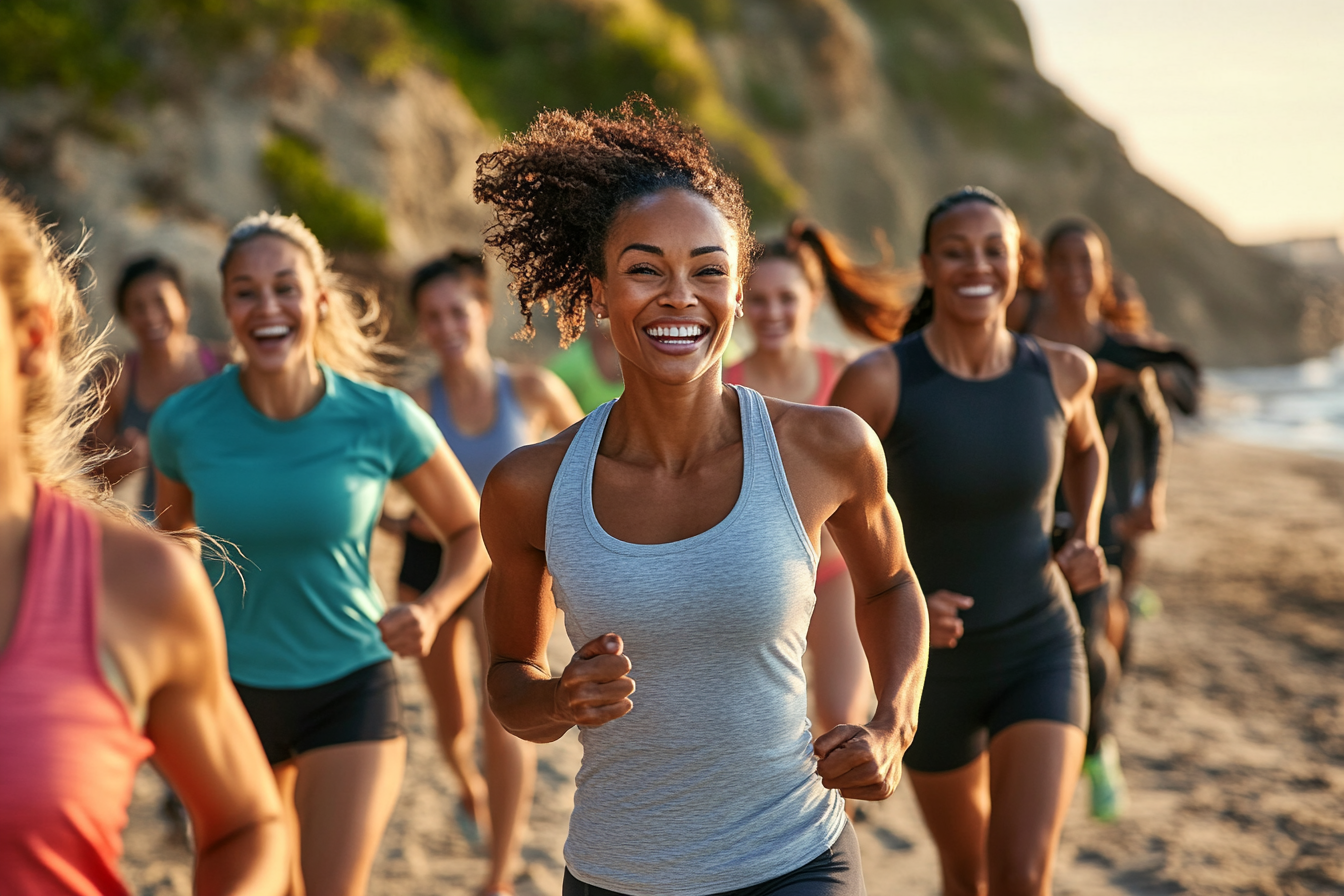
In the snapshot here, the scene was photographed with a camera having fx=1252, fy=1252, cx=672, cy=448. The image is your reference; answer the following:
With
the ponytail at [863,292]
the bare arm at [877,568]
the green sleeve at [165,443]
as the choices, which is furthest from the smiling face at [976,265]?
the green sleeve at [165,443]

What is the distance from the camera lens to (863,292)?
18.1ft

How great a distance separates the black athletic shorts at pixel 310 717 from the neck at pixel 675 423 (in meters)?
1.48

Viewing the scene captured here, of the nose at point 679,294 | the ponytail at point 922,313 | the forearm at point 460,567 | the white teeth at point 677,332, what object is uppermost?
the ponytail at point 922,313

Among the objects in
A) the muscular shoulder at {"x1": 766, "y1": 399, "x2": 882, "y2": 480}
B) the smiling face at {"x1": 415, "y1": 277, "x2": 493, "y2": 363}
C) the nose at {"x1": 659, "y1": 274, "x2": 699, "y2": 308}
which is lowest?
the muscular shoulder at {"x1": 766, "y1": 399, "x2": 882, "y2": 480}

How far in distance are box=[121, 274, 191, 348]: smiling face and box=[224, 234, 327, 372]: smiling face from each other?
209 cm

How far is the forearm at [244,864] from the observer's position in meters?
1.69

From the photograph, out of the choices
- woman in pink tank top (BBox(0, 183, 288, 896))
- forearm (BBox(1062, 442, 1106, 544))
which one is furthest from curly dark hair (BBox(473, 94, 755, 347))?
forearm (BBox(1062, 442, 1106, 544))

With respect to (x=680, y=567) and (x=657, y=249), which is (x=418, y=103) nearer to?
(x=657, y=249)

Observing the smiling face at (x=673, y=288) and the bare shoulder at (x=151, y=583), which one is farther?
the smiling face at (x=673, y=288)

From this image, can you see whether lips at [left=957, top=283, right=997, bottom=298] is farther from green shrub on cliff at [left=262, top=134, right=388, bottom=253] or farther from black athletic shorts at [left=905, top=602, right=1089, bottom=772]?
green shrub on cliff at [left=262, top=134, right=388, bottom=253]

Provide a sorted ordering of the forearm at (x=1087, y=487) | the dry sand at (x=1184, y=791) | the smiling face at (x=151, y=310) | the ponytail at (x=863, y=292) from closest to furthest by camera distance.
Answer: the forearm at (x=1087, y=487)
the dry sand at (x=1184, y=791)
the ponytail at (x=863, y=292)
the smiling face at (x=151, y=310)

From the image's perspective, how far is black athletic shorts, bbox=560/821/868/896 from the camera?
232 centimetres

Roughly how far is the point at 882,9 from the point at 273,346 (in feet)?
137

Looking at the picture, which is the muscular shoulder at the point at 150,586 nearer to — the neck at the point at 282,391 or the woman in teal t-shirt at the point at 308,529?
the woman in teal t-shirt at the point at 308,529
